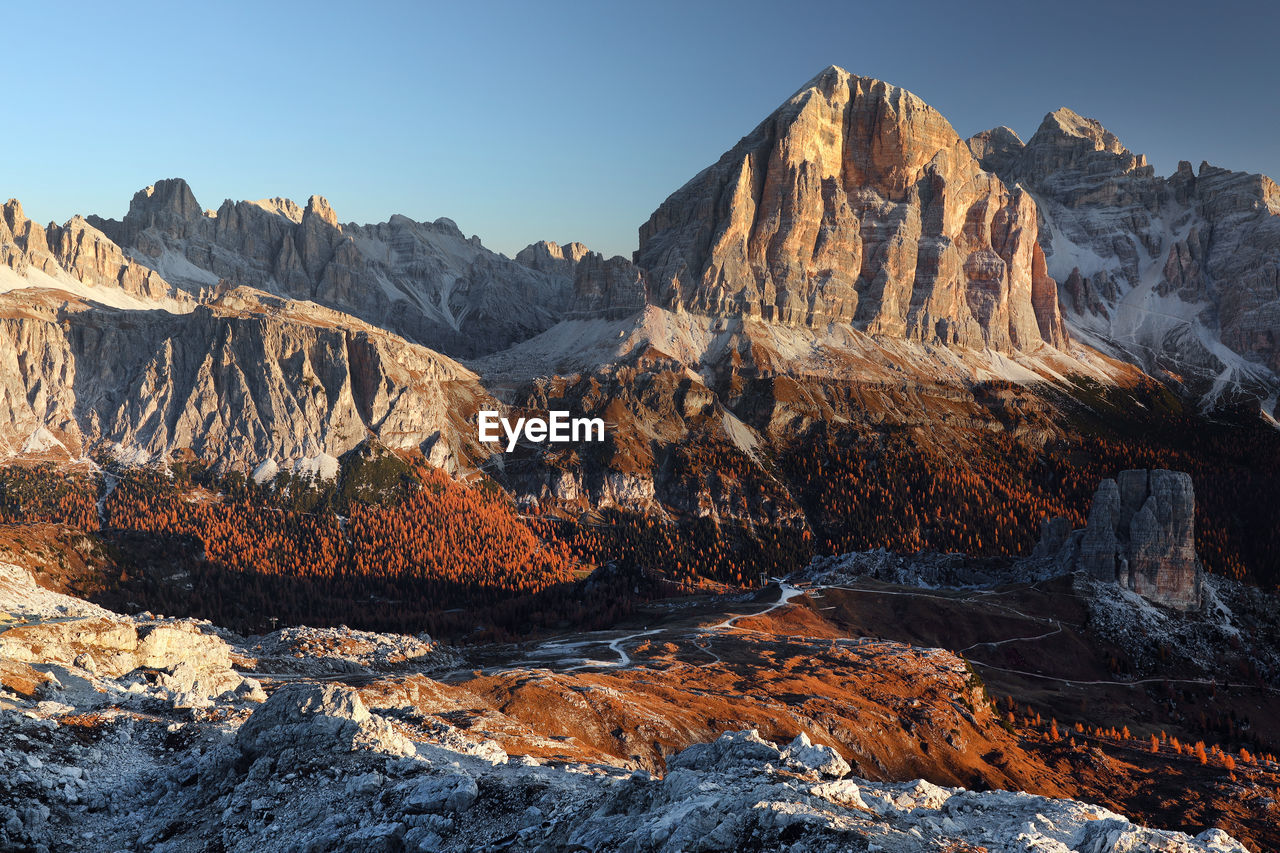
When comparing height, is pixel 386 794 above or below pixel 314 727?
below

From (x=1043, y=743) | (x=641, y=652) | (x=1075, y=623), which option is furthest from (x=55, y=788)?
(x=1075, y=623)

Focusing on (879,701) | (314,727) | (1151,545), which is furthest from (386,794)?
(1151,545)

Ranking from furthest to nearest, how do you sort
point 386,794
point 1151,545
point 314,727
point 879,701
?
point 1151,545, point 879,701, point 314,727, point 386,794

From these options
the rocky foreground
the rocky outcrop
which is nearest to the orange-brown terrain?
the rocky outcrop

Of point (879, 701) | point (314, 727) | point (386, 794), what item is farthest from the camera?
point (879, 701)

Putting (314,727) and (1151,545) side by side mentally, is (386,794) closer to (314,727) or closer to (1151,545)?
(314,727)

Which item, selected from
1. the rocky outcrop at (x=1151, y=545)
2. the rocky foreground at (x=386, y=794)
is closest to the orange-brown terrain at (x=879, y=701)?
the rocky outcrop at (x=1151, y=545)

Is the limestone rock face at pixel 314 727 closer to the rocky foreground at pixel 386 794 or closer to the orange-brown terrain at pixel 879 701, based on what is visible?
the rocky foreground at pixel 386 794
